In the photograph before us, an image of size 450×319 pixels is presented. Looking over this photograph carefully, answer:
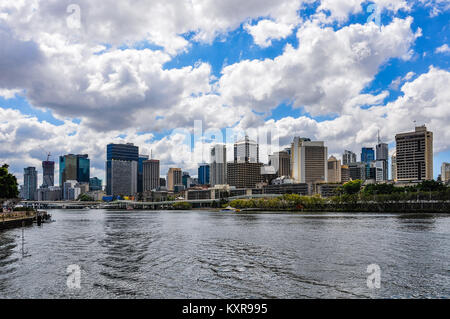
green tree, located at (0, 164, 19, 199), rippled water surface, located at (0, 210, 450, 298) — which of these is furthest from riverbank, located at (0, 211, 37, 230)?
rippled water surface, located at (0, 210, 450, 298)

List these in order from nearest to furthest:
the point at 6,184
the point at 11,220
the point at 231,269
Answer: the point at 231,269 < the point at 11,220 < the point at 6,184

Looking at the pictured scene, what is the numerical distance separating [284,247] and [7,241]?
140ft

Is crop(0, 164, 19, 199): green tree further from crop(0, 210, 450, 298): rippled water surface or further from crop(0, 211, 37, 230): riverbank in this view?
crop(0, 210, 450, 298): rippled water surface

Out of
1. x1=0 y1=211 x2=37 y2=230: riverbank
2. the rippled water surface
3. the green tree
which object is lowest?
x1=0 y1=211 x2=37 y2=230: riverbank

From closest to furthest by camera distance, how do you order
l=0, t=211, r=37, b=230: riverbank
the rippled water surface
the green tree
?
1. the rippled water surface
2. l=0, t=211, r=37, b=230: riverbank
3. the green tree

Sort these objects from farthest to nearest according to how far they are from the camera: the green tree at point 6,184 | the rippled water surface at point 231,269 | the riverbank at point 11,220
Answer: the green tree at point 6,184, the riverbank at point 11,220, the rippled water surface at point 231,269

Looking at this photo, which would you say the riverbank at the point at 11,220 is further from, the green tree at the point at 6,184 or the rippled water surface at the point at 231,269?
the rippled water surface at the point at 231,269

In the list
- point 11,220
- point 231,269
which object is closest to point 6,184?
point 11,220

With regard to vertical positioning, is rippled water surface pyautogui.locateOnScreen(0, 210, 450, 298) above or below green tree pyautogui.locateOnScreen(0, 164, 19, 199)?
below

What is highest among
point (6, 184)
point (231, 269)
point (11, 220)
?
point (6, 184)

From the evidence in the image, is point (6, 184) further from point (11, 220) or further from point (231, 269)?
point (231, 269)

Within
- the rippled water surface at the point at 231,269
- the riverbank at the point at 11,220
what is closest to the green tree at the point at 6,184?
the riverbank at the point at 11,220
